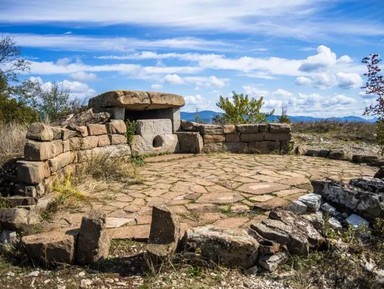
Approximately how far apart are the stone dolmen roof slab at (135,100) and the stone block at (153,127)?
14.1 inches

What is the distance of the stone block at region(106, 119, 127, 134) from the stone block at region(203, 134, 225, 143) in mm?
2160

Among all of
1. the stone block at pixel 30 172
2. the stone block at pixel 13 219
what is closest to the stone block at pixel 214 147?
the stone block at pixel 30 172

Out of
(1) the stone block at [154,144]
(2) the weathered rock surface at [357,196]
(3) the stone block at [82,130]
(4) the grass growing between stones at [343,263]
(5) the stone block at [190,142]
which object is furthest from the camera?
(5) the stone block at [190,142]

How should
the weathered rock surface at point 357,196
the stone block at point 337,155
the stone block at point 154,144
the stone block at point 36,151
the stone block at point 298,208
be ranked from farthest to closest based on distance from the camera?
the stone block at point 337,155
the stone block at point 154,144
the stone block at point 36,151
the stone block at point 298,208
the weathered rock surface at point 357,196

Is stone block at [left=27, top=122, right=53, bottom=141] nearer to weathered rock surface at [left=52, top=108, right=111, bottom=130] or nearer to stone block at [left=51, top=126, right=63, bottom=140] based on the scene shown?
stone block at [left=51, top=126, right=63, bottom=140]

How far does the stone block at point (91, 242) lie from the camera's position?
121 inches

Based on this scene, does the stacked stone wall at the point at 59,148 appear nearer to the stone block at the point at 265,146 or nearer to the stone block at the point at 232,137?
the stone block at the point at 232,137

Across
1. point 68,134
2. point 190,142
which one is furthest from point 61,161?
point 190,142

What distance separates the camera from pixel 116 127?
23.9 ft

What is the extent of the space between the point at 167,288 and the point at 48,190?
255 centimetres

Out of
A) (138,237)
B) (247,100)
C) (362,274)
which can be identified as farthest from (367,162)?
(138,237)

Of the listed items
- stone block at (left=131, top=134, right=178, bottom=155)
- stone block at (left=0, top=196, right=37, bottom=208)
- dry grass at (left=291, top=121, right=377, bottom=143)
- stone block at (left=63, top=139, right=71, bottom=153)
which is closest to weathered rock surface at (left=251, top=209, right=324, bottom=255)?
stone block at (left=0, top=196, right=37, bottom=208)

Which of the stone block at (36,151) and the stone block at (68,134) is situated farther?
the stone block at (68,134)

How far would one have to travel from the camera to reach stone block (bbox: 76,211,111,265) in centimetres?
308
